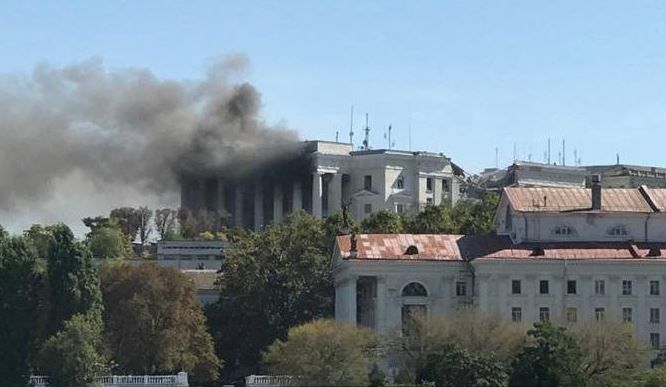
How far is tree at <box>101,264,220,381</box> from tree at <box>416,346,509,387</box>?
2297 centimetres

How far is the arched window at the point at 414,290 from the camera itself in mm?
112938

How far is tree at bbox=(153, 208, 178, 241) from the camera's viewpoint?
192 meters

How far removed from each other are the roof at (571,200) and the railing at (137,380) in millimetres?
21316

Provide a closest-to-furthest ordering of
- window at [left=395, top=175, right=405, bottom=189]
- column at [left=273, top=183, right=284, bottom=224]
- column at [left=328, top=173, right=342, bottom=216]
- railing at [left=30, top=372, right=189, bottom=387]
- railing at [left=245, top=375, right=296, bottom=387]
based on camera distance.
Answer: railing at [left=245, top=375, right=296, bottom=387] → railing at [left=30, top=372, right=189, bottom=387] → column at [left=273, top=183, right=284, bottom=224] → window at [left=395, top=175, right=405, bottom=189] → column at [left=328, top=173, right=342, bottom=216]

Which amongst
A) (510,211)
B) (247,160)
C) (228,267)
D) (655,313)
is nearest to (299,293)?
(228,267)

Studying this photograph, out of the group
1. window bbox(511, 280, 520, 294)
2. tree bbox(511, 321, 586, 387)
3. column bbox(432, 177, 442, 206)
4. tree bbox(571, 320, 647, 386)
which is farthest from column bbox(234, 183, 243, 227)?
tree bbox(511, 321, 586, 387)

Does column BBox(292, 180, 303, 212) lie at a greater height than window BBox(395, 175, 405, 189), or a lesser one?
lesser

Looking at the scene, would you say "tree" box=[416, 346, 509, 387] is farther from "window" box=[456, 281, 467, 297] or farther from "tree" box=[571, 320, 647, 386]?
"window" box=[456, 281, 467, 297]

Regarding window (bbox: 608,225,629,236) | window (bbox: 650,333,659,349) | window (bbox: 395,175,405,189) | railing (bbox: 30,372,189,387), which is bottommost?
railing (bbox: 30,372,189,387)

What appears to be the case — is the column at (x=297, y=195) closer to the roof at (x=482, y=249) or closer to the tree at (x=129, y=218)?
the tree at (x=129, y=218)

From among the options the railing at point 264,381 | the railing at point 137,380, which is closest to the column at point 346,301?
the railing at point 264,381

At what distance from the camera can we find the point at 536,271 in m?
112

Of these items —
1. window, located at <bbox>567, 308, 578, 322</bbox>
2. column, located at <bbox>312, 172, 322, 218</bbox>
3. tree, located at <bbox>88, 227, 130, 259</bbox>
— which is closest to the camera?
window, located at <bbox>567, 308, 578, 322</bbox>

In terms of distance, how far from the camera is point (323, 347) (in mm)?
93625
